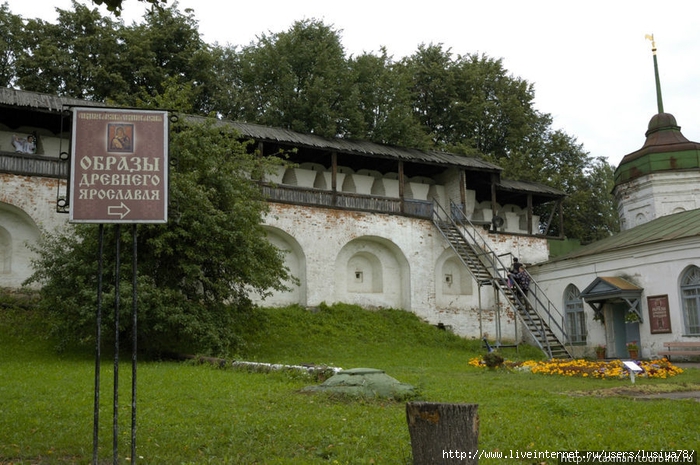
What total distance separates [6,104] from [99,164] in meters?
16.6

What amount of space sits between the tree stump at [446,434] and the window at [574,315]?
20169 mm

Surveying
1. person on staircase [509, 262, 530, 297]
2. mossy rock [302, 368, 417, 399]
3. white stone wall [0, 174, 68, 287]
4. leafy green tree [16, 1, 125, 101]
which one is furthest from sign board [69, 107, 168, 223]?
leafy green tree [16, 1, 125, 101]

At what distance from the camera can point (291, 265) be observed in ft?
82.6

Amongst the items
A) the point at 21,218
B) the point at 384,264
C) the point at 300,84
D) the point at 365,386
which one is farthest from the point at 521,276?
the point at 21,218

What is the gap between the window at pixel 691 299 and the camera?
63.7 ft

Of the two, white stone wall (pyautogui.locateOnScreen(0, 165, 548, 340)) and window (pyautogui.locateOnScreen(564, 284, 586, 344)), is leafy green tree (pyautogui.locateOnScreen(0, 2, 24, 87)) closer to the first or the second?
white stone wall (pyautogui.locateOnScreen(0, 165, 548, 340))

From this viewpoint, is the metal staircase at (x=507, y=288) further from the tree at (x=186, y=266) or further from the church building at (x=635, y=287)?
the tree at (x=186, y=266)

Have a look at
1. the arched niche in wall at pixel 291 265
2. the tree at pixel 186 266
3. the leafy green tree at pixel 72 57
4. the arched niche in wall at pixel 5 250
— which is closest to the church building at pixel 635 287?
the arched niche in wall at pixel 291 265

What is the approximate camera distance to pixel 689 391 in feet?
36.1

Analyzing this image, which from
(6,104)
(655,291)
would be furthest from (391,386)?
(6,104)

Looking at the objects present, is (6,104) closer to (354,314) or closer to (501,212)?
(354,314)

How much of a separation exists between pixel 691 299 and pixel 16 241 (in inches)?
833

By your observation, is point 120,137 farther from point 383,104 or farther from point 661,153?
point 661,153

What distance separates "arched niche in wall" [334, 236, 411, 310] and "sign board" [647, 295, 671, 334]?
30.0 feet
